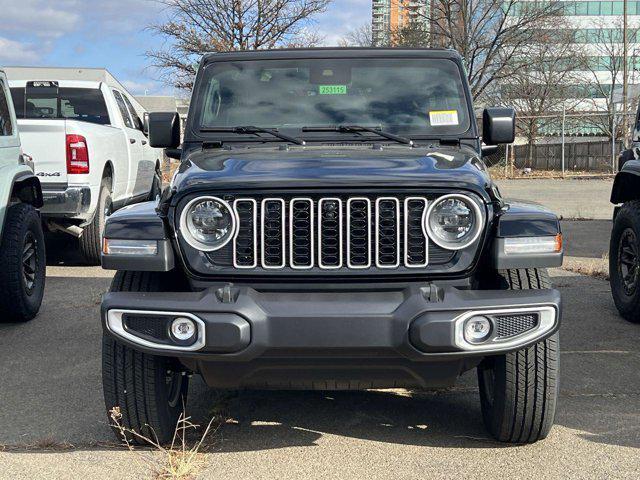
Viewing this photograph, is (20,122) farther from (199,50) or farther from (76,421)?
(199,50)

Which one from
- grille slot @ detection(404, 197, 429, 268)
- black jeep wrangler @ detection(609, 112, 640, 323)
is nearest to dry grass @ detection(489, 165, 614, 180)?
black jeep wrangler @ detection(609, 112, 640, 323)

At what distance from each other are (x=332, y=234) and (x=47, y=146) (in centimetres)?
543

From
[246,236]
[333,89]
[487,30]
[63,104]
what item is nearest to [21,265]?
[333,89]

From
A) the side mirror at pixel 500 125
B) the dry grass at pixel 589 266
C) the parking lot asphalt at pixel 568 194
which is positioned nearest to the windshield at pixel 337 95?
the side mirror at pixel 500 125

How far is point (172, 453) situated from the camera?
3570mm

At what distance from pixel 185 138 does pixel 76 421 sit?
5.24 feet

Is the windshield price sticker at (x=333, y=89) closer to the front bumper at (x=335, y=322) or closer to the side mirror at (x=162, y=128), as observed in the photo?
the side mirror at (x=162, y=128)

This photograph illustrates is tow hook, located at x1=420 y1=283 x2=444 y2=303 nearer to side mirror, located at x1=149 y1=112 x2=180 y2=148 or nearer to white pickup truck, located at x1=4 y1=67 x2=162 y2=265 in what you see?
side mirror, located at x1=149 y1=112 x2=180 y2=148

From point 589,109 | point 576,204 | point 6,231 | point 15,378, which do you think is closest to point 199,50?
point 576,204

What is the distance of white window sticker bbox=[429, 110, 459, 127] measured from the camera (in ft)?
14.9

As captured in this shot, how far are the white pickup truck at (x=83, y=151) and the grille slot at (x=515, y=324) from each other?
A: 5810mm

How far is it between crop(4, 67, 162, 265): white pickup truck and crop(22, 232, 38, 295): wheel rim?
1.47m

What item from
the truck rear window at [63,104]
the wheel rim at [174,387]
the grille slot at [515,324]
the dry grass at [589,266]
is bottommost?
Answer: the dry grass at [589,266]

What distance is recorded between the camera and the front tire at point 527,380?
11.4ft
